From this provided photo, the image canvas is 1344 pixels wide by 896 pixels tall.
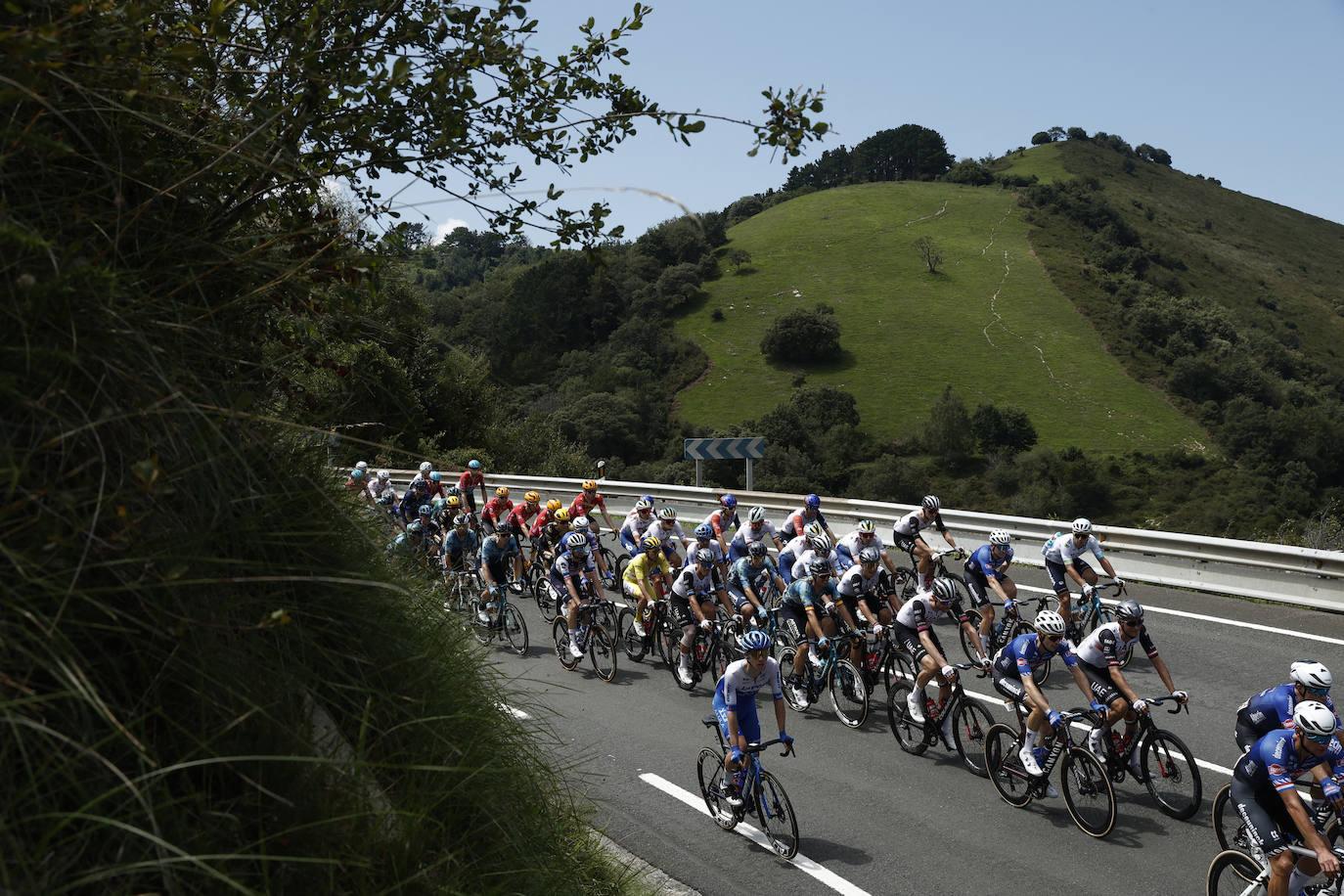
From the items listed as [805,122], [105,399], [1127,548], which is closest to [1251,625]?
[1127,548]

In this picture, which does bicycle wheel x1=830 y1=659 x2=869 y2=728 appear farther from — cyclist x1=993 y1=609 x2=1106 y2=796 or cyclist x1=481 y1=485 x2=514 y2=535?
cyclist x1=481 y1=485 x2=514 y2=535

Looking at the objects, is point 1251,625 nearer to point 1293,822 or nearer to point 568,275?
point 1293,822

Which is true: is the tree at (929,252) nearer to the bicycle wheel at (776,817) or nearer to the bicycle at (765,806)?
the bicycle at (765,806)

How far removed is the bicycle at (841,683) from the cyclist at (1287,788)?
214 inches

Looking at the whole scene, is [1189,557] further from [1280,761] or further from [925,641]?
[1280,761]

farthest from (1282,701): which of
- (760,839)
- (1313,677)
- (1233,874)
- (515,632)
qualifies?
(515,632)

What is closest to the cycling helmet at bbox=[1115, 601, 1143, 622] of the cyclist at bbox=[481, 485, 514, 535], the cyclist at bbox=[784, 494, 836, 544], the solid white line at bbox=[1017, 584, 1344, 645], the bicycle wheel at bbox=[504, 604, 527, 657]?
the solid white line at bbox=[1017, 584, 1344, 645]

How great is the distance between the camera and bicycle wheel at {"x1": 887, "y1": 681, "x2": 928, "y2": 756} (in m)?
11.9

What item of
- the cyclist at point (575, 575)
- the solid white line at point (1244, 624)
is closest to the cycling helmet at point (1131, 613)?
the solid white line at point (1244, 624)

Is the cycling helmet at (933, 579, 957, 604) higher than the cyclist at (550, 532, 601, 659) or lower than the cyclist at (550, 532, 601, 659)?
higher

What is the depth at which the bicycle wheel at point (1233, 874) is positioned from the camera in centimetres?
768

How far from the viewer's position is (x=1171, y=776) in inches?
387

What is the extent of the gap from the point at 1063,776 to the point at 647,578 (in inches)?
286

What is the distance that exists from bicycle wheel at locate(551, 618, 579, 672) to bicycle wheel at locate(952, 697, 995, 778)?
601 centimetres
